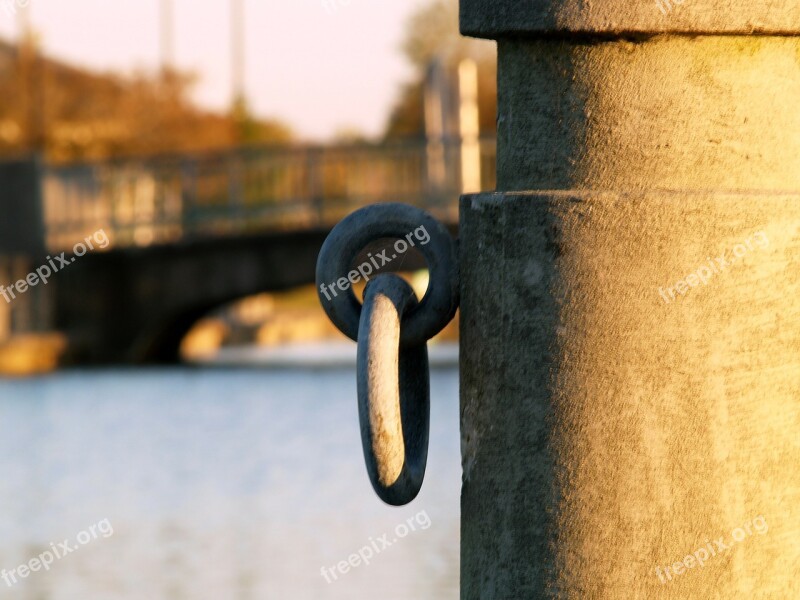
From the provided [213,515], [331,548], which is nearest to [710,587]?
[331,548]

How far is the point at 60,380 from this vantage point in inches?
818

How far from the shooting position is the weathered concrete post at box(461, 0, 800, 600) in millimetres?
2061

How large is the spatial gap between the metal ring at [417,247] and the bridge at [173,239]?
21020mm

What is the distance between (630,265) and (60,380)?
1919 centimetres

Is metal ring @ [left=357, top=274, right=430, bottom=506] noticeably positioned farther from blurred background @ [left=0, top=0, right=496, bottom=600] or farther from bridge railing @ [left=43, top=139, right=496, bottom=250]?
bridge railing @ [left=43, top=139, right=496, bottom=250]

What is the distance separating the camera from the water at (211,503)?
7.73m

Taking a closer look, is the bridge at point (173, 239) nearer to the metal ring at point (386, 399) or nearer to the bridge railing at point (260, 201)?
the bridge railing at point (260, 201)

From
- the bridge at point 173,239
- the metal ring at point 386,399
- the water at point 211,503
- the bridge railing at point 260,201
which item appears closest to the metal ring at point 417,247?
the metal ring at point 386,399

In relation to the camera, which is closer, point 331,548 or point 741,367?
point 741,367

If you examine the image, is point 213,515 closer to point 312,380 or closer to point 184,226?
point 312,380

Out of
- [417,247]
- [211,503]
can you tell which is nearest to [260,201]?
[211,503]

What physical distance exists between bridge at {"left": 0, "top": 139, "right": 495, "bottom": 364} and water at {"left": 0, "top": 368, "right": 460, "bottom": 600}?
6.03 metres

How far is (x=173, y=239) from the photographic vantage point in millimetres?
24641

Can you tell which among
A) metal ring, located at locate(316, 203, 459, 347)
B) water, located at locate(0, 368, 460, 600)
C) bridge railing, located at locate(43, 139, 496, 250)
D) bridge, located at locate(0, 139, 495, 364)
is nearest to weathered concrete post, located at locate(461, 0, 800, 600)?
metal ring, located at locate(316, 203, 459, 347)
